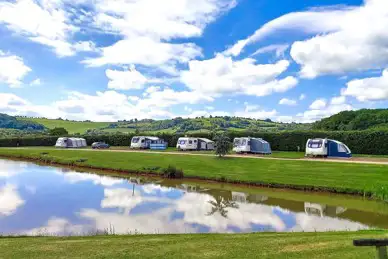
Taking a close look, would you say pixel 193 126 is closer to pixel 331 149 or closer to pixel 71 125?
pixel 71 125

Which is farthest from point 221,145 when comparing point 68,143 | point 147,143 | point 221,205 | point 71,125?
point 71,125

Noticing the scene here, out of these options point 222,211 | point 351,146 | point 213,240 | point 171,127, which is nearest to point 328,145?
point 351,146

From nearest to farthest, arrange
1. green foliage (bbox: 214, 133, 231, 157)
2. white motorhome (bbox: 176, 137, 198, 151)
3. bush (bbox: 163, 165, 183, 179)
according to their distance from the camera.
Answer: bush (bbox: 163, 165, 183, 179) → green foliage (bbox: 214, 133, 231, 157) → white motorhome (bbox: 176, 137, 198, 151)

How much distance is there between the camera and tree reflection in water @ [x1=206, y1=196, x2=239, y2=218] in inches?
677

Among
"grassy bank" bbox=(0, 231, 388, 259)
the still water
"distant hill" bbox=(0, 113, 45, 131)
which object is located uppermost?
"distant hill" bbox=(0, 113, 45, 131)

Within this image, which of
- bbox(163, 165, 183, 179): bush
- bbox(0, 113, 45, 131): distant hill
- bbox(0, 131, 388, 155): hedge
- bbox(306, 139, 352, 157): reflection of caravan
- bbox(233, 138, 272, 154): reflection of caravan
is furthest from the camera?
bbox(0, 113, 45, 131): distant hill

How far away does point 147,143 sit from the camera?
5488 cm

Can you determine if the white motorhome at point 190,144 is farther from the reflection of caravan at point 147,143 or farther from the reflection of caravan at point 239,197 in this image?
the reflection of caravan at point 239,197

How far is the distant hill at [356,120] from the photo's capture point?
227 feet

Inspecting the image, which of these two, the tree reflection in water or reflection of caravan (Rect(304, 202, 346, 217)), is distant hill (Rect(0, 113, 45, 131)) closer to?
the tree reflection in water

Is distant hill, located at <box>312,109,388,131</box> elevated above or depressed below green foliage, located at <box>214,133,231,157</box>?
above

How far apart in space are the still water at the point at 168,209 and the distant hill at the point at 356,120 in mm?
51649

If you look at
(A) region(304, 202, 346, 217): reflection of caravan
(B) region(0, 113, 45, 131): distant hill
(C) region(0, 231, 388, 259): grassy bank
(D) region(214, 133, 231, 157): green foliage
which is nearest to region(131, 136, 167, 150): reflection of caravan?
(D) region(214, 133, 231, 157): green foliage

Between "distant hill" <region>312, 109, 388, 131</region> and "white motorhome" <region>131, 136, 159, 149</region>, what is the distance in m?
37.4
